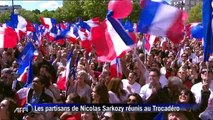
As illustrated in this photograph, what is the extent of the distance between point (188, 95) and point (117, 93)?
1.32 m

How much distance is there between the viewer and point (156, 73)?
6.38 metres

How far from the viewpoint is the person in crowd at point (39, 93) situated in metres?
6.07

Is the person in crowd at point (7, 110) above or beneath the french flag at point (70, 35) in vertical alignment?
above

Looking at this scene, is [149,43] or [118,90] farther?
[149,43]

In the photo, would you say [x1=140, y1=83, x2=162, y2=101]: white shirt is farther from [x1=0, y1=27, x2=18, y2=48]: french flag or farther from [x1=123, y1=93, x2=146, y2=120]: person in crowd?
[x1=0, y1=27, x2=18, y2=48]: french flag

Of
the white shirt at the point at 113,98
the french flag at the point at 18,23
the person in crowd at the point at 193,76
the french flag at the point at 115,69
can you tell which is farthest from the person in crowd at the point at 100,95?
the french flag at the point at 18,23

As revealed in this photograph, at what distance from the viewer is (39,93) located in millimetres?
6125

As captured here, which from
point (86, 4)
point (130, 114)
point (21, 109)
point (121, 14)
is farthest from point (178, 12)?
point (86, 4)

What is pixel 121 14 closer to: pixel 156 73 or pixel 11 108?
pixel 156 73

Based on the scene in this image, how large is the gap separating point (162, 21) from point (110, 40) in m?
0.87

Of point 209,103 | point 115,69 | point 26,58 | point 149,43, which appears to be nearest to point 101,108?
point 209,103

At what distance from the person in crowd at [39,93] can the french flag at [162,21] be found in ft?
5.28

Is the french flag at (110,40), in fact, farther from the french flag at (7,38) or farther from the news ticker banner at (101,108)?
the french flag at (7,38)

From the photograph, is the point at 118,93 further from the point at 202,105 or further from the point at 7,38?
the point at 7,38
